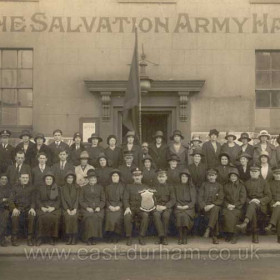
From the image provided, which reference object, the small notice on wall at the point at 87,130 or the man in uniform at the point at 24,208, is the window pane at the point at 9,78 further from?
the man in uniform at the point at 24,208

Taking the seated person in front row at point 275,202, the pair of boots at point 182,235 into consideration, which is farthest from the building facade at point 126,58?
the pair of boots at point 182,235

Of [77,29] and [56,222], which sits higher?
[77,29]

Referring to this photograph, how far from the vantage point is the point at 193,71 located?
533 inches

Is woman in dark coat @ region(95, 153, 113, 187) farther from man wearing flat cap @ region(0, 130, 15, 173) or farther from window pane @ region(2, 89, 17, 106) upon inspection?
window pane @ region(2, 89, 17, 106)

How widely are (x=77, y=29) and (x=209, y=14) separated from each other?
9.82ft

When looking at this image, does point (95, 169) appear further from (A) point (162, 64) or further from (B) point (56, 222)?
(A) point (162, 64)

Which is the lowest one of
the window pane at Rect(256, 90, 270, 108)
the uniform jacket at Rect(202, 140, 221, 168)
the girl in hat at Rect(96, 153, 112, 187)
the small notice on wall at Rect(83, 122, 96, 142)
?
the girl in hat at Rect(96, 153, 112, 187)

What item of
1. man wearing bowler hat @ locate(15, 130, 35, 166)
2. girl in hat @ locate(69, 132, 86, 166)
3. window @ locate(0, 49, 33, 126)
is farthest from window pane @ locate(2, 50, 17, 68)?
girl in hat @ locate(69, 132, 86, 166)

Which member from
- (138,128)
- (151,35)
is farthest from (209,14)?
(138,128)

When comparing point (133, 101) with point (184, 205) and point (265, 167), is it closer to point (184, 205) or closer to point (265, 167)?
point (184, 205)

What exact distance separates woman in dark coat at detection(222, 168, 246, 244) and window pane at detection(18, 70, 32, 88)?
5.27 m

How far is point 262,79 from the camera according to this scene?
13.7 metres

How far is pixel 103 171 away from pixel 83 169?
37 cm

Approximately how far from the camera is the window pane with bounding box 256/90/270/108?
13.7 meters
